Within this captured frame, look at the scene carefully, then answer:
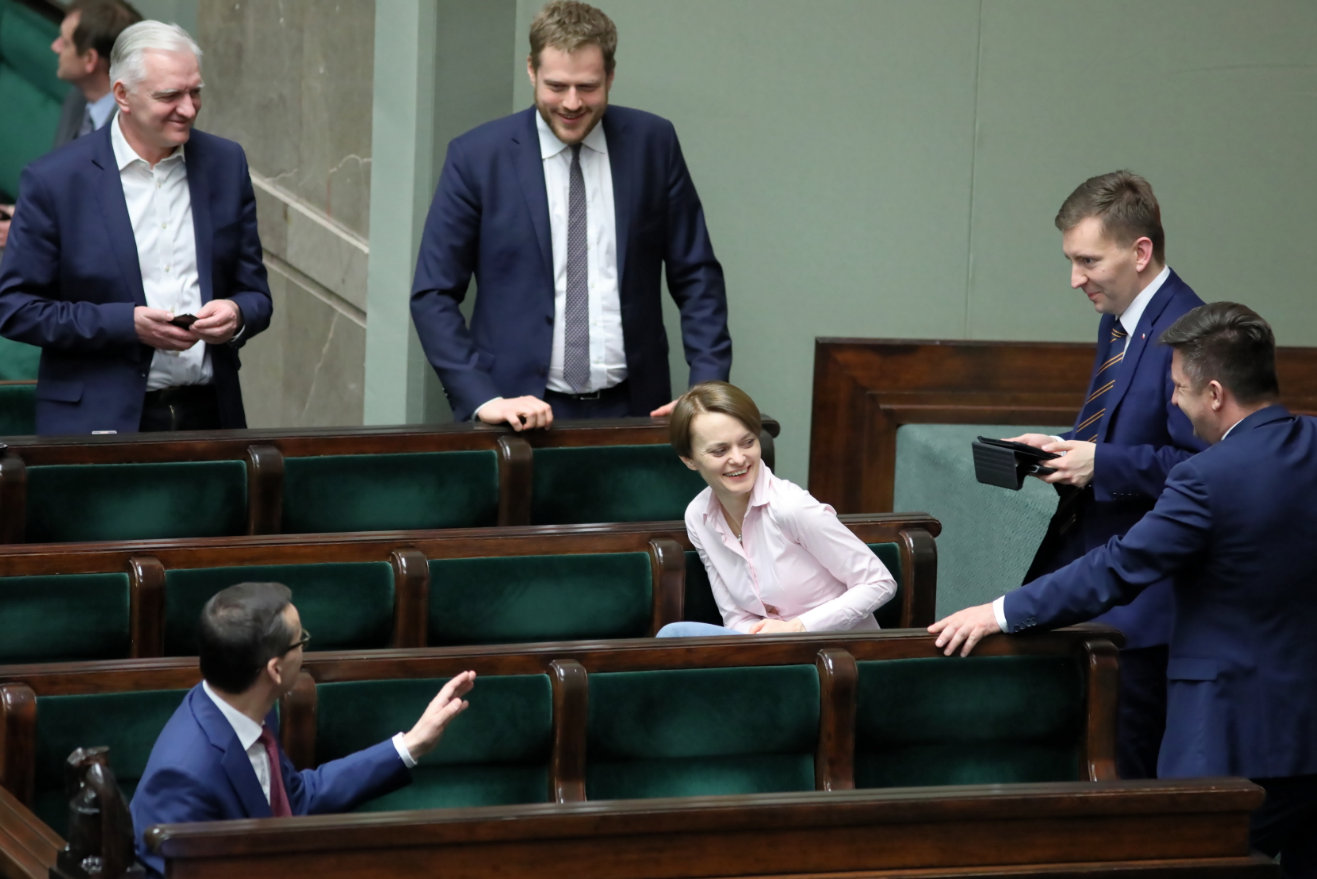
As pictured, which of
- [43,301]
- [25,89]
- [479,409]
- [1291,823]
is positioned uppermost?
[25,89]

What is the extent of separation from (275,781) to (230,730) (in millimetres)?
94

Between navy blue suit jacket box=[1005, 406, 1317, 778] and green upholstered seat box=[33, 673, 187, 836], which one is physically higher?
navy blue suit jacket box=[1005, 406, 1317, 778]

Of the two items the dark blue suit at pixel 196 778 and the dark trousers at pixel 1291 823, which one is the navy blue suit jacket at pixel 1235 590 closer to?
the dark trousers at pixel 1291 823

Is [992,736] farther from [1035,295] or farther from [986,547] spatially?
[1035,295]

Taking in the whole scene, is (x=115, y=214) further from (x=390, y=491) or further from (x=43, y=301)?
(x=390, y=491)

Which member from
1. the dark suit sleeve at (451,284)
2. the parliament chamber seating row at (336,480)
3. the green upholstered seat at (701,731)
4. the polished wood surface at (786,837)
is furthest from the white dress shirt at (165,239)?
the polished wood surface at (786,837)

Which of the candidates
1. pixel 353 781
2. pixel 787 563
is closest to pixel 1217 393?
pixel 787 563

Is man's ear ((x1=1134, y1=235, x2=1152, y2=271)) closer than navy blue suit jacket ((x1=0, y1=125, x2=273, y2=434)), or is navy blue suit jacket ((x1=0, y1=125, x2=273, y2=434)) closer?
man's ear ((x1=1134, y1=235, x2=1152, y2=271))

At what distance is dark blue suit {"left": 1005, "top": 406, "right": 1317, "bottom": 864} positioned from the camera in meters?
1.93

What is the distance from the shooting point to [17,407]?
342 cm

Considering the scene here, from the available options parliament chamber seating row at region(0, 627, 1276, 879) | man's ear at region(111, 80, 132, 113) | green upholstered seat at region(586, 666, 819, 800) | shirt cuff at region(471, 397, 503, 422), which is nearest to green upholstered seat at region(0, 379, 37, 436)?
man's ear at region(111, 80, 132, 113)

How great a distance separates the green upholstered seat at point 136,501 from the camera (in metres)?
2.53

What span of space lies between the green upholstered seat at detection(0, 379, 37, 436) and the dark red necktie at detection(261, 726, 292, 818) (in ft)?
6.40

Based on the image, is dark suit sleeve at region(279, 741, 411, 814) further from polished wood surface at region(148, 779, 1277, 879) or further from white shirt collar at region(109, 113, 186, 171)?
white shirt collar at region(109, 113, 186, 171)
